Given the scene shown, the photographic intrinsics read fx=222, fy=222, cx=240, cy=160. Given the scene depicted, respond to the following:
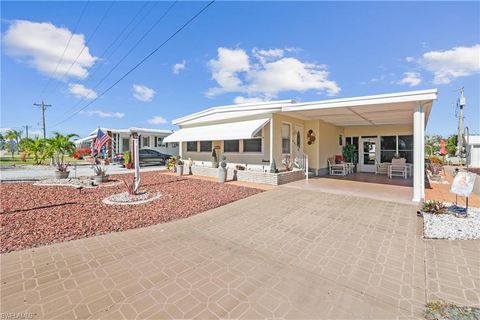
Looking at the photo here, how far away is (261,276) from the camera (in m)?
3.64

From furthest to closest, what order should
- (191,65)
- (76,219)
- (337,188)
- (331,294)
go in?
(191,65) < (337,188) < (76,219) < (331,294)

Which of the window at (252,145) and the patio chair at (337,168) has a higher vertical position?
the window at (252,145)

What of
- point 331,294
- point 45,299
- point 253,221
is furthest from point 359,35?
point 45,299

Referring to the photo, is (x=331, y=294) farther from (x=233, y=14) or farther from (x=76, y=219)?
(x=233, y=14)

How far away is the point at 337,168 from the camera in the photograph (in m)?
16.2

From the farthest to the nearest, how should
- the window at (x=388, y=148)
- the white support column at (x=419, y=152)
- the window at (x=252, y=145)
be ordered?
1. the window at (x=388, y=148)
2. the window at (x=252, y=145)
3. the white support column at (x=419, y=152)

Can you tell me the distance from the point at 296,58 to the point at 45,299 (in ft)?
62.8

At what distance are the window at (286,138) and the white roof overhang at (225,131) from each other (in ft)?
5.75

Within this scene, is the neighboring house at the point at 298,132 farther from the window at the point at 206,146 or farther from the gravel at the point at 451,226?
the gravel at the point at 451,226

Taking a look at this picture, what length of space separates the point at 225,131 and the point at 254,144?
2059 mm

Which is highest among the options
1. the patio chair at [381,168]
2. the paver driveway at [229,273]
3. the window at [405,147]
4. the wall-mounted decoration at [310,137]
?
the wall-mounted decoration at [310,137]

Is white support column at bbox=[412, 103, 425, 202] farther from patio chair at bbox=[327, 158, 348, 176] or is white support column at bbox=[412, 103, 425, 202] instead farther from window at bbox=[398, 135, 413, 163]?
window at bbox=[398, 135, 413, 163]

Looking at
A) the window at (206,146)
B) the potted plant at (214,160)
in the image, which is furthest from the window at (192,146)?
the potted plant at (214,160)

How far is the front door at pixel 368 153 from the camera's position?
699 inches
